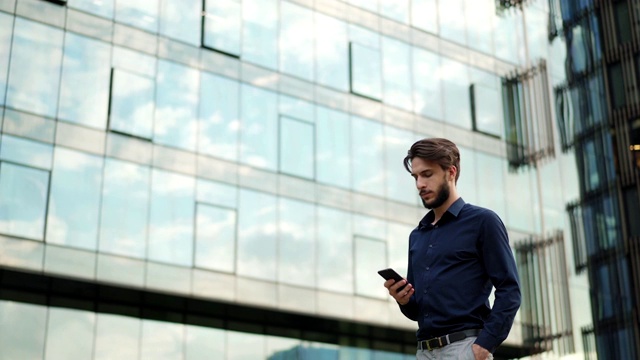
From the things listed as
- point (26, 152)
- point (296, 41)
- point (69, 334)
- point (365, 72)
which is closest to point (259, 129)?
point (296, 41)

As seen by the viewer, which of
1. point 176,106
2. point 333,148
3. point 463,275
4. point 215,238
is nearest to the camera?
point 463,275

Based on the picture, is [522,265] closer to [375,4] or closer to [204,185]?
[375,4]

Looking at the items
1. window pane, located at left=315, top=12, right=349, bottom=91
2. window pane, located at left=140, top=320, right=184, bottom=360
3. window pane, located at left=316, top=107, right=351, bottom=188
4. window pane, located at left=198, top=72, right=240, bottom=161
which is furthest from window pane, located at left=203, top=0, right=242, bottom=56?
window pane, located at left=140, top=320, right=184, bottom=360

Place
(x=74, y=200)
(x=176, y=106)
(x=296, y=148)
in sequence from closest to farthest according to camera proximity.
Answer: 1. (x=74, y=200)
2. (x=176, y=106)
3. (x=296, y=148)

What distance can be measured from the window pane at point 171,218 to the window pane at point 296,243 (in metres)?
2.80

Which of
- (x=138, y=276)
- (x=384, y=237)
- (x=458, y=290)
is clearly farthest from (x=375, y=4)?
(x=458, y=290)

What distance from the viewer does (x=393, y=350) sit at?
29969 mm

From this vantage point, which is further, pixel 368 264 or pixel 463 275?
pixel 368 264

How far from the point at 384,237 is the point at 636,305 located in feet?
41.6

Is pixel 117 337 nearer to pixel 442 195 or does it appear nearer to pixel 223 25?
pixel 223 25

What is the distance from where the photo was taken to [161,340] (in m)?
25.3

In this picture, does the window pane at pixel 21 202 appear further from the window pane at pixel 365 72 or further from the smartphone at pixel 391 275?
the smartphone at pixel 391 275

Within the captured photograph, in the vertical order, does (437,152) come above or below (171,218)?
below

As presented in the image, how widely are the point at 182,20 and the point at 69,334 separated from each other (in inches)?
357
